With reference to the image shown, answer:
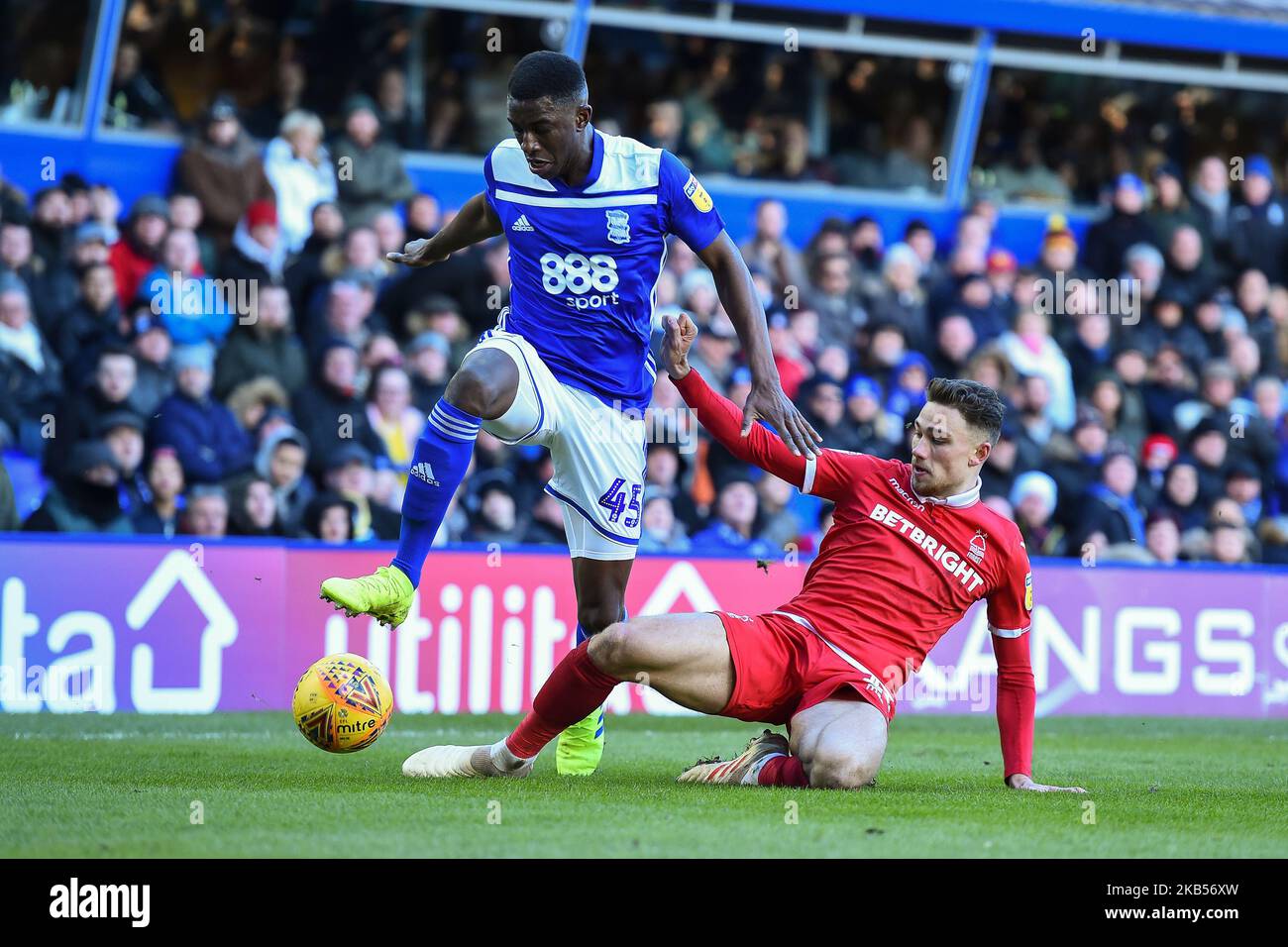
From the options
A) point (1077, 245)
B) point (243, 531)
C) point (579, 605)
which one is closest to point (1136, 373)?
point (1077, 245)

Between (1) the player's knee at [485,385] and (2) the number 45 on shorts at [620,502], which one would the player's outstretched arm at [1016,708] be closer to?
(2) the number 45 on shorts at [620,502]

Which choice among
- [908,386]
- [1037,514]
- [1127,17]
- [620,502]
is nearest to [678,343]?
[620,502]

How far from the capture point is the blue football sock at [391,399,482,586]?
652 cm

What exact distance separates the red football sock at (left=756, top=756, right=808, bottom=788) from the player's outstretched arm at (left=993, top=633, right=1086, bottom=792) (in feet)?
2.54

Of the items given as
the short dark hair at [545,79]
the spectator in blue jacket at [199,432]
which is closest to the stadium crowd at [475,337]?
the spectator in blue jacket at [199,432]

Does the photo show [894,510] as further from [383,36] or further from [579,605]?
[383,36]

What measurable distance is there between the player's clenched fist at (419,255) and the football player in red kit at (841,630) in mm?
1339

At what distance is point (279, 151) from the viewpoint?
12945mm

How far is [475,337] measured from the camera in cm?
1300

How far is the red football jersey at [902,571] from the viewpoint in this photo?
6.89m

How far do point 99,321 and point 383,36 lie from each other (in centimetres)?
448

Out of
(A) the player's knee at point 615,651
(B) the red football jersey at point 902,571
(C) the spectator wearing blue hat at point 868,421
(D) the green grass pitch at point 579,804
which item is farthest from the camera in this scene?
(C) the spectator wearing blue hat at point 868,421

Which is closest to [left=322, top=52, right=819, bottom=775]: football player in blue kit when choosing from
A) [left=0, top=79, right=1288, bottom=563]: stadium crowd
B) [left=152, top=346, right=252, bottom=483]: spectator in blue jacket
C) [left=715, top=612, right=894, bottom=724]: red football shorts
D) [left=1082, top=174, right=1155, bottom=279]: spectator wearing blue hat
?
[left=715, top=612, right=894, bottom=724]: red football shorts
